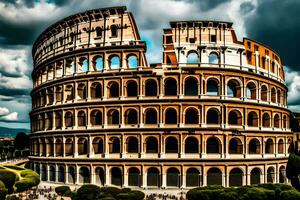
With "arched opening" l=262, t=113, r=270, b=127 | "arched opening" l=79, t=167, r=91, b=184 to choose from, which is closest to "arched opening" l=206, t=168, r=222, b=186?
"arched opening" l=262, t=113, r=270, b=127

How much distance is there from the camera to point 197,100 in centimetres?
3762

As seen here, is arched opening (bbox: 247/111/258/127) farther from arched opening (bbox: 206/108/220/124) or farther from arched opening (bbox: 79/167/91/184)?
arched opening (bbox: 79/167/91/184)

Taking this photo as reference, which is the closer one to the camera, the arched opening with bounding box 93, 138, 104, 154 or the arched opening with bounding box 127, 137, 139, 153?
the arched opening with bounding box 127, 137, 139, 153

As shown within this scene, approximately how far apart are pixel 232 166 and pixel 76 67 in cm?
2289

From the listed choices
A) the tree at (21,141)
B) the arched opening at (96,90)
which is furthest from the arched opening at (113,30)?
the tree at (21,141)

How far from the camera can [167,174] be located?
122ft

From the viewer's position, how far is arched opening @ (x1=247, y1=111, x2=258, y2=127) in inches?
1593

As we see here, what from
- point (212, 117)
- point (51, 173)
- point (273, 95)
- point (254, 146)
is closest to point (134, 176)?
point (212, 117)

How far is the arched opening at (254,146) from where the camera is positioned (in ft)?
132

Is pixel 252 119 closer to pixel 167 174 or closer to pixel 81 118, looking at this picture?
pixel 167 174

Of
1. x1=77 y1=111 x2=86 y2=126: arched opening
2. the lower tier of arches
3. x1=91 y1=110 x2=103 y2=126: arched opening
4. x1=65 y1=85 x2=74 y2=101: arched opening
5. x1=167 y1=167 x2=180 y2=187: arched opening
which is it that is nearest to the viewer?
the lower tier of arches

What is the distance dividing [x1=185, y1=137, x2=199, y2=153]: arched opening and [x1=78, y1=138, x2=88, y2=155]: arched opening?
1263 cm

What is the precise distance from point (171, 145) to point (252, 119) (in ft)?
36.0

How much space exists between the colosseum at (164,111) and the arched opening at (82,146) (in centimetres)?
13
